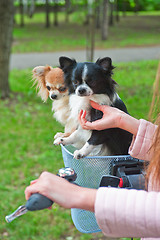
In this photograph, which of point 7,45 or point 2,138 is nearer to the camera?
point 2,138

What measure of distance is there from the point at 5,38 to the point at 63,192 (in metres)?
5.97

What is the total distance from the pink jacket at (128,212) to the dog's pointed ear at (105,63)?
0.73m

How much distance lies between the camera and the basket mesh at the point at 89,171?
1503mm

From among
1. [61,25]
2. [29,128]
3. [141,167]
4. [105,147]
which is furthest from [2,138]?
[61,25]

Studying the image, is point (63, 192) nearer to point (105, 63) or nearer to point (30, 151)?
point (105, 63)

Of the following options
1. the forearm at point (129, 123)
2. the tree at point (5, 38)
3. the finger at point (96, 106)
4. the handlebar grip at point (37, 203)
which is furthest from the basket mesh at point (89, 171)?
the tree at point (5, 38)

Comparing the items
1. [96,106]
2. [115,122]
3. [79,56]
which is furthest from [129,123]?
[79,56]

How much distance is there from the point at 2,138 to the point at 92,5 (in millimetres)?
4725

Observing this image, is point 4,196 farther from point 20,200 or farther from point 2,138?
point 2,138

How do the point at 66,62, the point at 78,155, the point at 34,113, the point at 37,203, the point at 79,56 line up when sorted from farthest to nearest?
the point at 79,56
the point at 34,113
the point at 66,62
the point at 78,155
the point at 37,203

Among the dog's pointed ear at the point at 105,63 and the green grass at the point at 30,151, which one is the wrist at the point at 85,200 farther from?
the dog's pointed ear at the point at 105,63

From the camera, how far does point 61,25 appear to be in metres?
24.7

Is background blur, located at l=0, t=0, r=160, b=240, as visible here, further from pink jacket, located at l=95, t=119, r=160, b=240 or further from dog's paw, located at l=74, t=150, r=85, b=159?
pink jacket, located at l=95, t=119, r=160, b=240

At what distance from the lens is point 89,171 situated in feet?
5.06
